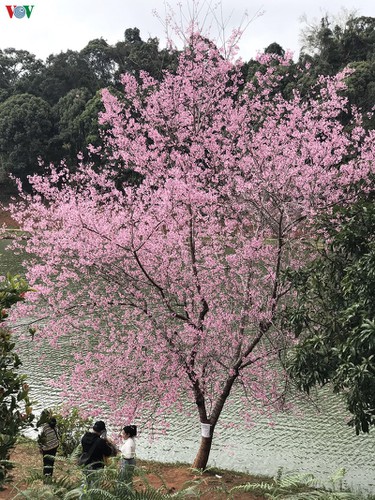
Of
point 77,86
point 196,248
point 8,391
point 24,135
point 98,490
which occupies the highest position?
point 77,86

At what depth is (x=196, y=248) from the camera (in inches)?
363

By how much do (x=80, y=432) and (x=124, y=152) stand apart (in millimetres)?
5018

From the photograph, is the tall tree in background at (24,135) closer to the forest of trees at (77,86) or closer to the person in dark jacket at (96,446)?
the forest of trees at (77,86)

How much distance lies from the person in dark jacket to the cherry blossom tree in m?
1.88

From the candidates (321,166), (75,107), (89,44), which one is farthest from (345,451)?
(89,44)

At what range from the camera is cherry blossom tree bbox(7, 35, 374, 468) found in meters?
8.30

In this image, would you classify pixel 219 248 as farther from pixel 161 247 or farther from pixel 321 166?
pixel 321 166

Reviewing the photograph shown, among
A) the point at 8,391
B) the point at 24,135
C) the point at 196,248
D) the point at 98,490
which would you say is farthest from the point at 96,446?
the point at 24,135

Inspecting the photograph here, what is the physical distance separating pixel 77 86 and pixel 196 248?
52202 mm

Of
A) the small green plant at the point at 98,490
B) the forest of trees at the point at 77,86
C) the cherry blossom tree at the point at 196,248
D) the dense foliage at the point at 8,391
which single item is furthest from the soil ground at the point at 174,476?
the forest of trees at the point at 77,86

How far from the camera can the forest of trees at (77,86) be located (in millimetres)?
38188

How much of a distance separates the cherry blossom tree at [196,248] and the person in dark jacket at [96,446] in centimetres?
188

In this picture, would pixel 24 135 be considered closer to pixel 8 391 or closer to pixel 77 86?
pixel 77 86

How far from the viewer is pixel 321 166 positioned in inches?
356
